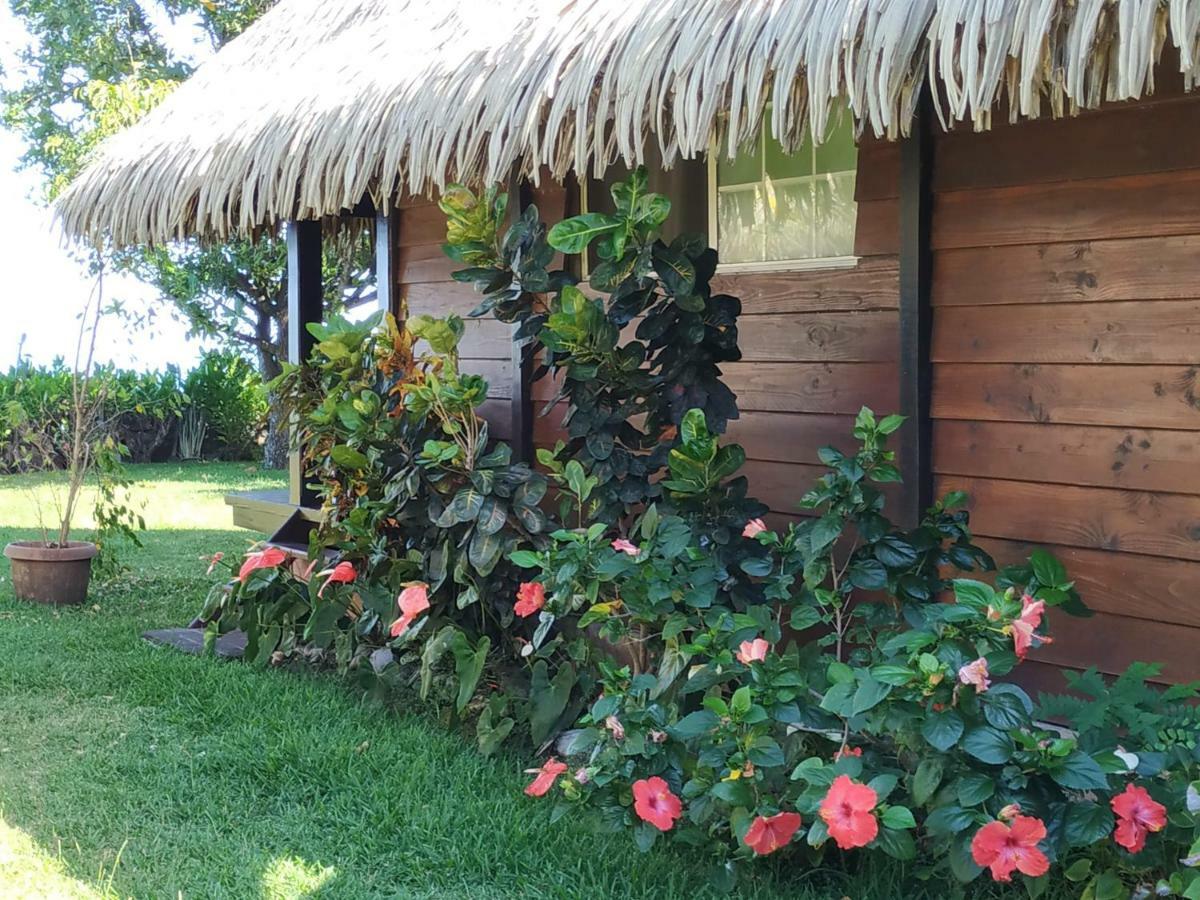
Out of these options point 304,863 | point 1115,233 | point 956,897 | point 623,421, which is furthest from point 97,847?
point 1115,233

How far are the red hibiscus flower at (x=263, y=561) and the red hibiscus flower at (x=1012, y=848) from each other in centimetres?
291

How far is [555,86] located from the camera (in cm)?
351

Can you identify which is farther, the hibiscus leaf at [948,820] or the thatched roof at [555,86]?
the thatched roof at [555,86]

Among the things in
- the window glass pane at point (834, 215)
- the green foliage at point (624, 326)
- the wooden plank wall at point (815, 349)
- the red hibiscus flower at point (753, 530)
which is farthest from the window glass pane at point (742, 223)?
the red hibiscus flower at point (753, 530)

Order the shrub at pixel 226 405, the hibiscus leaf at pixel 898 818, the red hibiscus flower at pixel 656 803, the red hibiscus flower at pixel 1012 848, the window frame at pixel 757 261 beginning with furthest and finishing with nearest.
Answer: the shrub at pixel 226 405 → the window frame at pixel 757 261 → the red hibiscus flower at pixel 656 803 → the hibiscus leaf at pixel 898 818 → the red hibiscus flower at pixel 1012 848

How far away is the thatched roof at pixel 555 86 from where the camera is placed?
2479 mm

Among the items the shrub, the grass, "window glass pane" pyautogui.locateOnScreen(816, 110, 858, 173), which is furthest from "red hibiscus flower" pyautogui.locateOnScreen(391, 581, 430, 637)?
the shrub

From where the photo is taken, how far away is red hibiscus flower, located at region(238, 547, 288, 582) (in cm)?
432

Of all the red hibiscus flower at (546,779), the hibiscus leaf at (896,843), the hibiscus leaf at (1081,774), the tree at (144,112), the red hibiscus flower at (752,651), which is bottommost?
the red hibiscus flower at (546,779)

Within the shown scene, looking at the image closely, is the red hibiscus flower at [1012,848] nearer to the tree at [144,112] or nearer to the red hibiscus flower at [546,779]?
the red hibiscus flower at [546,779]

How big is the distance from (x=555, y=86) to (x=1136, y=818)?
2.55 meters

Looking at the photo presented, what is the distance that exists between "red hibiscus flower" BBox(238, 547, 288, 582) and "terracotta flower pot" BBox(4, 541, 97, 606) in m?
2.11

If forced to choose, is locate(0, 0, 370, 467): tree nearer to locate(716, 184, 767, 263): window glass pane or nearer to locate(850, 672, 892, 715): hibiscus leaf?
locate(716, 184, 767, 263): window glass pane

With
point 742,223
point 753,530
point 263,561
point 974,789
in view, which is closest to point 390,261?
point 263,561
